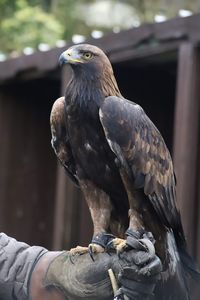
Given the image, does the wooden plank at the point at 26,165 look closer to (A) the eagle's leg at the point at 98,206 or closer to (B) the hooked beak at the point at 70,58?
(A) the eagle's leg at the point at 98,206

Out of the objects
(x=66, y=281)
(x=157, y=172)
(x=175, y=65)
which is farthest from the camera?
(x=175, y=65)

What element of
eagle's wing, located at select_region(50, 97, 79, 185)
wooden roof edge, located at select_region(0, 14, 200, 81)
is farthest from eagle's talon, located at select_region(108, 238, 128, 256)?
wooden roof edge, located at select_region(0, 14, 200, 81)

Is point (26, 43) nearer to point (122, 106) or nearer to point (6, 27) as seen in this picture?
point (6, 27)

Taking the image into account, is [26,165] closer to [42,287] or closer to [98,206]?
[98,206]

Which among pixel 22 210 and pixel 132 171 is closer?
pixel 132 171

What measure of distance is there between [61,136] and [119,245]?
82cm

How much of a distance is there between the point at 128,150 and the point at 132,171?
0.34ft

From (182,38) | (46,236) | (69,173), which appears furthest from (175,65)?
(69,173)

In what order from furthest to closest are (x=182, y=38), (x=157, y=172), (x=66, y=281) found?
(x=182, y=38) < (x=157, y=172) < (x=66, y=281)

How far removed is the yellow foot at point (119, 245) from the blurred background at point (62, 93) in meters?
2.47

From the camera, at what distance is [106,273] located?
12.3 feet

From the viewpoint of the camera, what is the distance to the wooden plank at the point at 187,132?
6.32 meters

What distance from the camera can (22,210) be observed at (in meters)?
8.83

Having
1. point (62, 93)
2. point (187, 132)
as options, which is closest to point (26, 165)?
point (62, 93)
